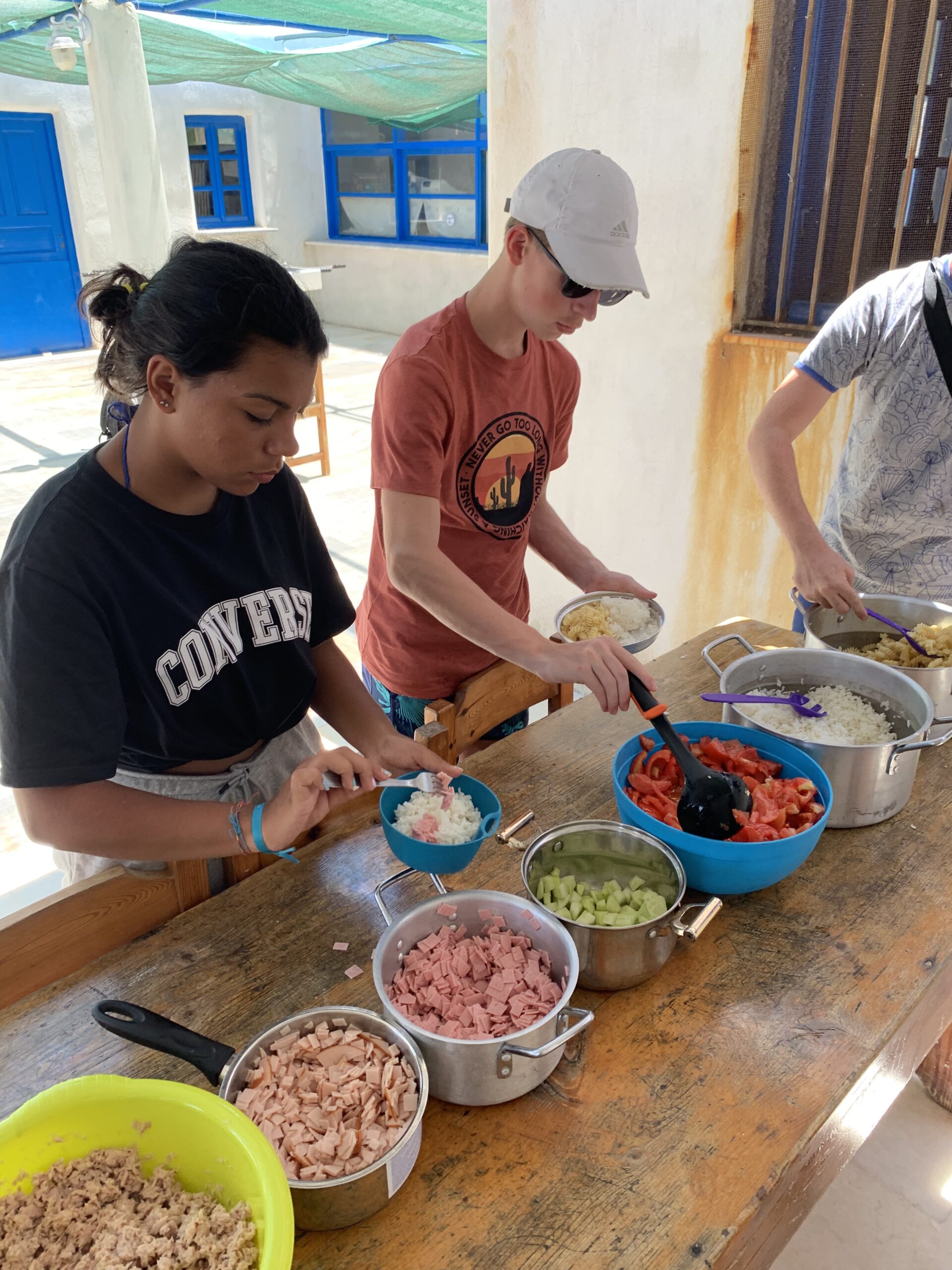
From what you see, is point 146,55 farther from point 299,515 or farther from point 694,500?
point 299,515

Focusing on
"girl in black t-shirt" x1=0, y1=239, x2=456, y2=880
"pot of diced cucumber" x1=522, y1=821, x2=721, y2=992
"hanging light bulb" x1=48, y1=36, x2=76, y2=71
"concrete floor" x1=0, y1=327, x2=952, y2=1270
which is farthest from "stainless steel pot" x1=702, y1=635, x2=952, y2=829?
"hanging light bulb" x1=48, y1=36, x2=76, y2=71

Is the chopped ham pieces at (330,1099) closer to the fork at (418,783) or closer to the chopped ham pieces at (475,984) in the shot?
the chopped ham pieces at (475,984)

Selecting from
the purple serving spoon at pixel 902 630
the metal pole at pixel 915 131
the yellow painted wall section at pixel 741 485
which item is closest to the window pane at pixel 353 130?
the yellow painted wall section at pixel 741 485

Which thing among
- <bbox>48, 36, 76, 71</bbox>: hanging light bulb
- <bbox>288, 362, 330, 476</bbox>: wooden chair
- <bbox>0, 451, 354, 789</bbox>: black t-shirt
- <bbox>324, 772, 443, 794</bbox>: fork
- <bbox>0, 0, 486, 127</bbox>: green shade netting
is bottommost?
<bbox>288, 362, 330, 476</bbox>: wooden chair

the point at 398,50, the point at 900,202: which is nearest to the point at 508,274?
the point at 900,202

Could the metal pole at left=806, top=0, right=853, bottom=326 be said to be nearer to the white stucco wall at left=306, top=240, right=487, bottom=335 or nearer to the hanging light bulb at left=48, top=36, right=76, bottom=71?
the hanging light bulb at left=48, top=36, right=76, bottom=71

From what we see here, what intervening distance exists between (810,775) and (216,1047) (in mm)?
1025

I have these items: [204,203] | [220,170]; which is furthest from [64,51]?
[220,170]

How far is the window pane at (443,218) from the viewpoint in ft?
40.2

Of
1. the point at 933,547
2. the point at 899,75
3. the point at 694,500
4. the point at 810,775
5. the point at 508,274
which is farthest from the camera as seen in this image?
the point at 694,500

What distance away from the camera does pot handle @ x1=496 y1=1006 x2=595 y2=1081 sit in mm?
1010

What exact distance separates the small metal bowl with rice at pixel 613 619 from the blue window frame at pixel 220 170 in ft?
41.0

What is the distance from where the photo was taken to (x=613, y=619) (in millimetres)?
2129

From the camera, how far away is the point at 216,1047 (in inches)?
39.7
